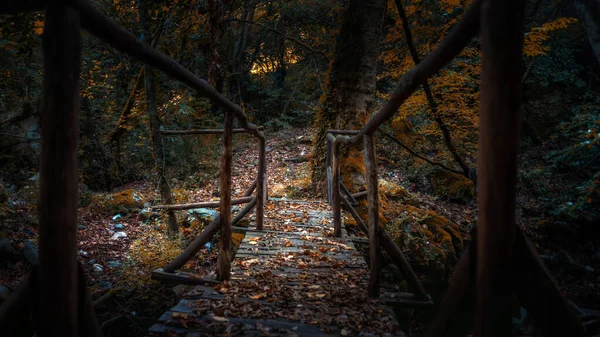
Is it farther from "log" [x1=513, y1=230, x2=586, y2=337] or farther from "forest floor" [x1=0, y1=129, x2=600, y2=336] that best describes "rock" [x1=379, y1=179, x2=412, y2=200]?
"log" [x1=513, y1=230, x2=586, y2=337]

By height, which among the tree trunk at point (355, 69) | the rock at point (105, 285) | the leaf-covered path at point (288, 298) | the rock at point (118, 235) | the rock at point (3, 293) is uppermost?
the tree trunk at point (355, 69)

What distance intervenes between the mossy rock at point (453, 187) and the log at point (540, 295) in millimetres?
8920

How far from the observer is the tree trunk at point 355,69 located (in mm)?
6699

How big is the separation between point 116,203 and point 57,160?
755 centimetres

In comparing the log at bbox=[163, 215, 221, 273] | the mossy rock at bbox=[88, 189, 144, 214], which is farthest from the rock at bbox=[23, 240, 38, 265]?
the log at bbox=[163, 215, 221, 273]

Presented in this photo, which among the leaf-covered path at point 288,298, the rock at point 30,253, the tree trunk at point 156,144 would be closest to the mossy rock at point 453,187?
the leaf-covered path at point 288,298

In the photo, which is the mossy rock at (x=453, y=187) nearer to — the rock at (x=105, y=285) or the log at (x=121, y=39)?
the rock at (x=105, y=285)

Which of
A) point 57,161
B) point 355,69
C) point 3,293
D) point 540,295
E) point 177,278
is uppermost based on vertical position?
point 355,69

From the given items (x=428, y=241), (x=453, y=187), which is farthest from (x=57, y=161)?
(x=453, y=187)

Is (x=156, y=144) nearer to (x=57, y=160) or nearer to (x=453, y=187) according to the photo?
(x=57, y=160)

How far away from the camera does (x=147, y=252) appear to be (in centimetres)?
549

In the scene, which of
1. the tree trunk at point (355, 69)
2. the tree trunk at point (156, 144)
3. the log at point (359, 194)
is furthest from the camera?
the tree trunk at point (355, 69)

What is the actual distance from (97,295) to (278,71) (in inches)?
568

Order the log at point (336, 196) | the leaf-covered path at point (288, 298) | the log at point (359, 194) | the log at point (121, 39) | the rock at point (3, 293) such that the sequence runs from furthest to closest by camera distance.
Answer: the log at point (359, 194)
the log at point (336, 196)
the rock at point (3, 293)
the leaf-covered path at point (288, 298)
the log at point (121, 39)
